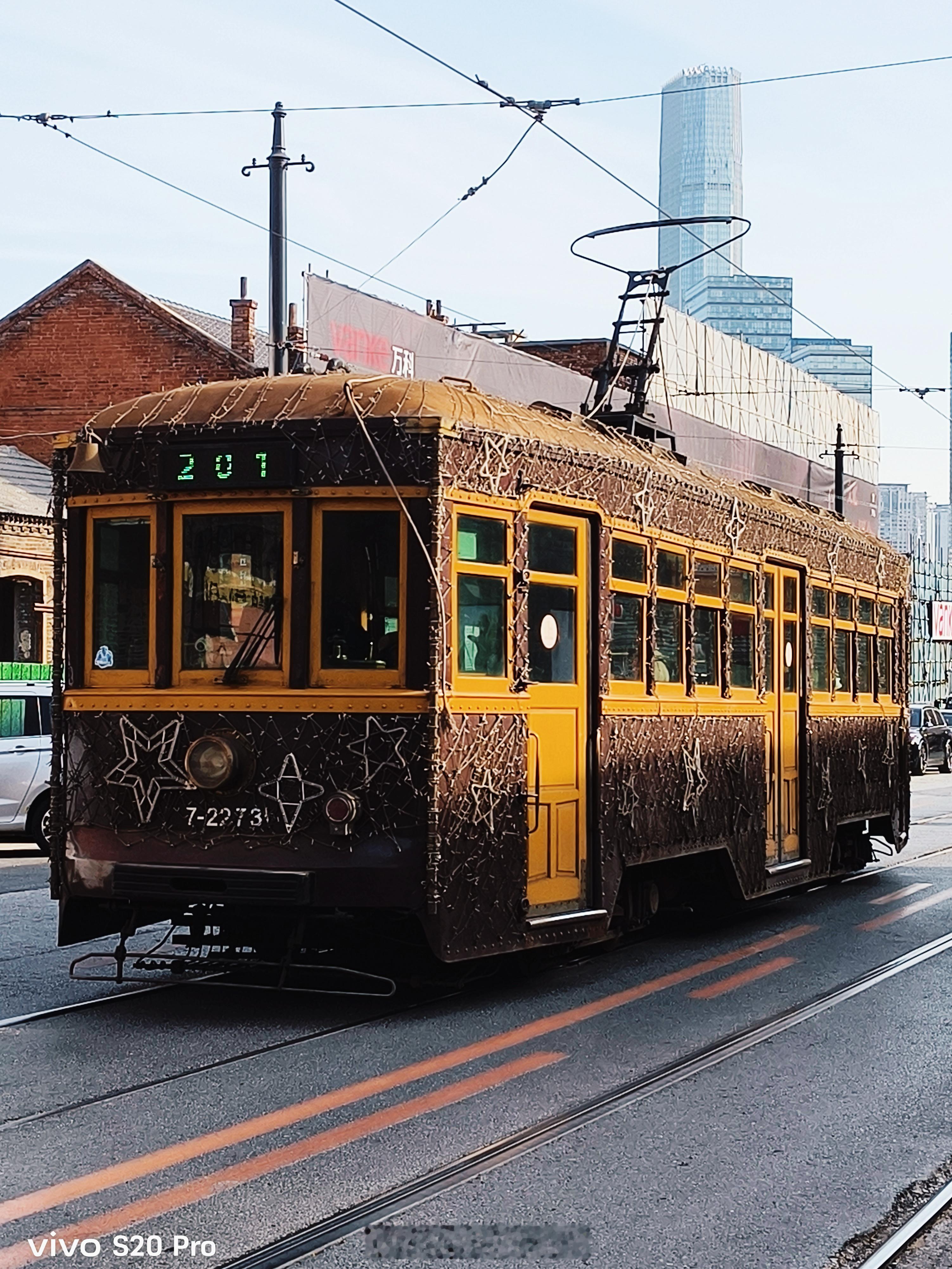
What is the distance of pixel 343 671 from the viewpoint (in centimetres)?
829

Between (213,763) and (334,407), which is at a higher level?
(334,407)

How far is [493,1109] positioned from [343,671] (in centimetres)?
251

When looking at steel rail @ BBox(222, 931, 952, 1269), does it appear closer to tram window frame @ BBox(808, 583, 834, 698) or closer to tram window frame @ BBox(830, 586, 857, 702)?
tram window frame @ BBox(808, 583, 834, 698)

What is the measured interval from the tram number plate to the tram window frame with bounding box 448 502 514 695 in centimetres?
114

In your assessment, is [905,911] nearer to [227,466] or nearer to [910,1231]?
[227,466]

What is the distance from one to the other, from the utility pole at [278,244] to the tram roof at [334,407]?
9219 mm

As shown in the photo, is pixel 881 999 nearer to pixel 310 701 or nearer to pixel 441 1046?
pixel 441 1046

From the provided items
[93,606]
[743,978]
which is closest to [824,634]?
[743,978]

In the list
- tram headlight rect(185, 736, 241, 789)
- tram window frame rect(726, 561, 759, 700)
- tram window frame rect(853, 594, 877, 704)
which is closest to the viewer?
tram headlight rect(185, 736, 241, 789)

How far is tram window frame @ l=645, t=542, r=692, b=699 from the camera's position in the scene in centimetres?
1020

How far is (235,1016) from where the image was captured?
324 inches

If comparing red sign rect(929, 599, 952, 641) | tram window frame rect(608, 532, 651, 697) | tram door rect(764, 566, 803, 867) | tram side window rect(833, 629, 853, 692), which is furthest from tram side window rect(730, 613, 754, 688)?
red sign rect(929, 599, 952, 641)

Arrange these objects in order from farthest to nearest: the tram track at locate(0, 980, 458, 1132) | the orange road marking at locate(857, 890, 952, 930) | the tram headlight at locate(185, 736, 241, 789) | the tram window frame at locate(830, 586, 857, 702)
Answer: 1. the tram window frame at locate(830, 586, 857, 702)
2. the orange road marking at locate(857, 890, 952, 930)
3. the tram headlight at locate(185, 736, 241, 789)
4. the tram track at locate(0, 980, 458, 1132)

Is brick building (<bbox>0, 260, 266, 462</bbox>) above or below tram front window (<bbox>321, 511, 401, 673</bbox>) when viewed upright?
above
